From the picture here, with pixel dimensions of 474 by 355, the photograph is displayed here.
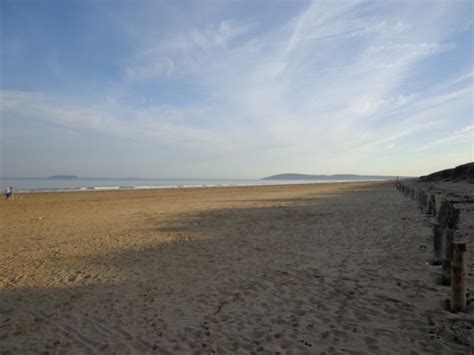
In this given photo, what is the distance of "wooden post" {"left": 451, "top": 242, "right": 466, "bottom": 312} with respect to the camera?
4.57m

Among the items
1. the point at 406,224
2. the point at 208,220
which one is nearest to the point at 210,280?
the point at 208,220

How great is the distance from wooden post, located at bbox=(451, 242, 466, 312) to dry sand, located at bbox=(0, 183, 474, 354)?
17cm

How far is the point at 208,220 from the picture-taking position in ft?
50.0

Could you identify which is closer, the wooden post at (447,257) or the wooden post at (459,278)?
the wooden post at (459,278)

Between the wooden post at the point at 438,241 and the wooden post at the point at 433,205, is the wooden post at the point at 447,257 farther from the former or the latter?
the wooden post at the point at 433,205

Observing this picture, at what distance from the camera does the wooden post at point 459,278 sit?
15.0 ft

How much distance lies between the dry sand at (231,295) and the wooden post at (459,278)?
17 centimetres

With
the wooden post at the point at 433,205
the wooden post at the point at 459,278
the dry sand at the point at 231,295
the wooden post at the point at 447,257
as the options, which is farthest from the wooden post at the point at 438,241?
the wooden post at the point at 433,205

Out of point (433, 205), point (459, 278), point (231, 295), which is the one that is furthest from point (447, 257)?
point (433, 205)

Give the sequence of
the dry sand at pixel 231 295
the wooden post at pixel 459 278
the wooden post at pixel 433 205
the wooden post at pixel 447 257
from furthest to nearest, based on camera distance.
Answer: the wooden post at pixel 433 205
the wooden post at pixel 447 257
the wooden post at pixel 459 278
the dry sand at pixel 231 295

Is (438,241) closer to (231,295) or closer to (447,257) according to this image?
(447,257)

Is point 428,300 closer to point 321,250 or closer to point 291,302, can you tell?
point 291,302

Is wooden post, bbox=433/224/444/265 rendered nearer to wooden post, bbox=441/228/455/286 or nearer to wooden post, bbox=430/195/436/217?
wooden post, bbox=441/228/455/286

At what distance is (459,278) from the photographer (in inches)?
181
